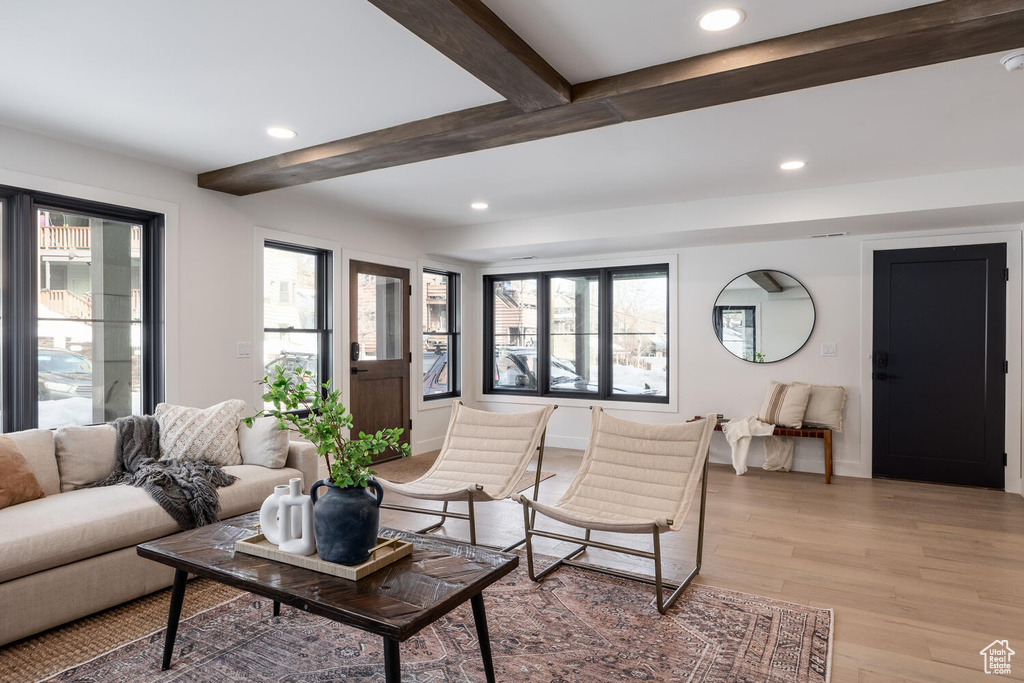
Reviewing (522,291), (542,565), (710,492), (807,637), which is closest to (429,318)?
(522,291)

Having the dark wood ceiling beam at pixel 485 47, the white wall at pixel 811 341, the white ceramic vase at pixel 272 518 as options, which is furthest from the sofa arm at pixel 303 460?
the white wall at pixel 811 341

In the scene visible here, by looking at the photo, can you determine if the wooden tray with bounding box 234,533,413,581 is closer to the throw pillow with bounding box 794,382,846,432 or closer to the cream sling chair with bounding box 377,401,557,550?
the cream sling chair with bounding box 377,401,557,550

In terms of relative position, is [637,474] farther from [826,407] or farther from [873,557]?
[826,407]

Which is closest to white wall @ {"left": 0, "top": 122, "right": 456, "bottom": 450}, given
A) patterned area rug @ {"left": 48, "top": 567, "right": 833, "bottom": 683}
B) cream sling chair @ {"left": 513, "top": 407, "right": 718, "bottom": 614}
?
patterned area rug @ {"left": 48, "top": 567, "right": 833, "bottom": 683}

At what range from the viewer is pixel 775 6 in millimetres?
2051

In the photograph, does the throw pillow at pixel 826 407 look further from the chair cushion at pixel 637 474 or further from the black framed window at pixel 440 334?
the black framed window at pixel 440 334

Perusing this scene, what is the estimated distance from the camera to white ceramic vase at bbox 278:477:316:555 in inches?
78.5

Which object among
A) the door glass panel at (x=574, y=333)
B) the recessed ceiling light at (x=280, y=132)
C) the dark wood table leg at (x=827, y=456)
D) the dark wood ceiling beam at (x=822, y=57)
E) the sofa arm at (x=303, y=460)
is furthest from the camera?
the door glass panel at (x=574, y=333)

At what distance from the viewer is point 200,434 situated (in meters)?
3.42

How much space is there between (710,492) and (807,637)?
2.36 meters

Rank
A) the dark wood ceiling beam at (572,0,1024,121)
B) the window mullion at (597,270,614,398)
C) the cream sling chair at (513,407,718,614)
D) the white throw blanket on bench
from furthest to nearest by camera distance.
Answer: the window mullion at (597,270,614,398), the white throw blanket on bench, the cream sling chair at (513,407,718,614), the dark wood ceiling beam at (572,0,1024,121)

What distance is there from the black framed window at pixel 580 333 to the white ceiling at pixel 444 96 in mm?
2018

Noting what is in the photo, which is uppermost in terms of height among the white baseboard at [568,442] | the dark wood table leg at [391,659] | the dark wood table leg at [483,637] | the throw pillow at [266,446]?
the throw pillow at [266,446]

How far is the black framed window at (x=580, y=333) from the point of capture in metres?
6.24
